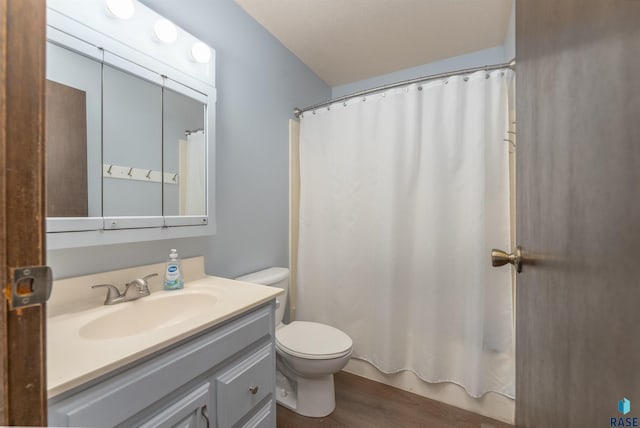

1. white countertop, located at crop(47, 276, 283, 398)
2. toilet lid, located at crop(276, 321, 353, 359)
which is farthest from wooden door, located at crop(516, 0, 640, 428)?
toilet lid, located at crop(276, 321, 353, 359)

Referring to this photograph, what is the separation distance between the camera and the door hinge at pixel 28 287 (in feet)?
1.33

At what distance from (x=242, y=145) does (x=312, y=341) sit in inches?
49.8

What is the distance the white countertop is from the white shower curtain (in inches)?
37.6

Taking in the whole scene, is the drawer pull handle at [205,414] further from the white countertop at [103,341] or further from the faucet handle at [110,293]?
the faucet handle at [110,293]

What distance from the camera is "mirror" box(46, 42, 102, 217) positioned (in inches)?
35.9

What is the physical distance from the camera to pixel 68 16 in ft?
3.00

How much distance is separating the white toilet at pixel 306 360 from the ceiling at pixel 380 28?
1648 millimetres

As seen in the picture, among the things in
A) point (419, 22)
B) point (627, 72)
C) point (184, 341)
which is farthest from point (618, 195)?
point (419, 22)

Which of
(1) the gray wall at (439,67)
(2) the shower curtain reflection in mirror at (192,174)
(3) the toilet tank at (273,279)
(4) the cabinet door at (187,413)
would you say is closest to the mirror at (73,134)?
(2) the shower curtain reflection in mirror at (192,174)

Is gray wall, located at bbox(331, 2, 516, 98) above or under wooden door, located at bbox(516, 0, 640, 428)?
above

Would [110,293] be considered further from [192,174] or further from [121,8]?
[121,8]

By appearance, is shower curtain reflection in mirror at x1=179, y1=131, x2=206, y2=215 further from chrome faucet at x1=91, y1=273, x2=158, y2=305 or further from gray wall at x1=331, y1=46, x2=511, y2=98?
gray wall at x1=331, y1=46, x2=511, y2=98

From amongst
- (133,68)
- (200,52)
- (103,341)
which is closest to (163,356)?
(103,341)

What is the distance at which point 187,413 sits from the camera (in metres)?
0.82
